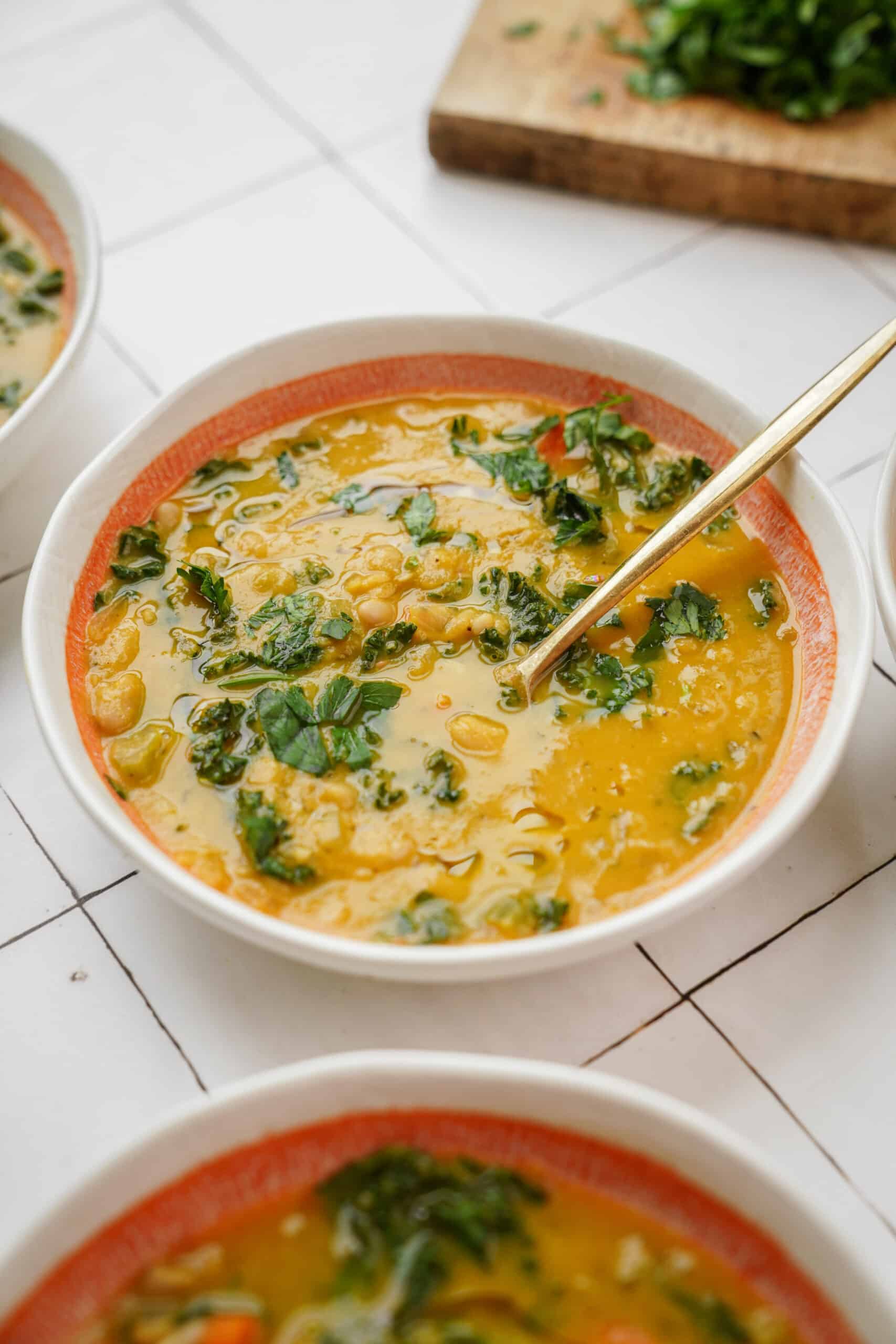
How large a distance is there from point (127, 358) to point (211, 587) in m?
1.27

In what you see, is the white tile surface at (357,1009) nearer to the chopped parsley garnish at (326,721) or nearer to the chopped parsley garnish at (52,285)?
the chopped parsley garnish at (326,721)

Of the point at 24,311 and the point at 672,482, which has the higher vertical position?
the point at 24,311

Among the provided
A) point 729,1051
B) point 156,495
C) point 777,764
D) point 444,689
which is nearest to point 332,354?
point 156,495

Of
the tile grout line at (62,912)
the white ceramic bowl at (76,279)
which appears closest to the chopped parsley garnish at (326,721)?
the tile grout line at (62,912)

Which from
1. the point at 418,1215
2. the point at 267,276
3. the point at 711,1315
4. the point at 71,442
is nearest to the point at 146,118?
the point at 267,276

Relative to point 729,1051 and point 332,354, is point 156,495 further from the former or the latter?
point 729,1051

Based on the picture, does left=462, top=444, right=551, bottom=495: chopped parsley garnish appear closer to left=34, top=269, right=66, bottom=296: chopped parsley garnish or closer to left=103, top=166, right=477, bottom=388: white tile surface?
left=103, top=166, right=477, bottom=388: white tile surface

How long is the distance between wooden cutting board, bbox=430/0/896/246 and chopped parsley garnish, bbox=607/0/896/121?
0.05 metres

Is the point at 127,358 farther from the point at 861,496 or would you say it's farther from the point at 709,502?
the point at 861,496

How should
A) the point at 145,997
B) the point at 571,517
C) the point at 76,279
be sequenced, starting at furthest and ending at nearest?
the point at 76,279
the point at 571,517
the point at 145,997

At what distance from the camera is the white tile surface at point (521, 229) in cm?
377

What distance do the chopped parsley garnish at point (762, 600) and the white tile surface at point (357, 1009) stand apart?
2.46 ft

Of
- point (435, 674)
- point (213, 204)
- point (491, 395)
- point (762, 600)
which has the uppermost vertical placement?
point (213, 204)

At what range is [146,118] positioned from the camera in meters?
4.27
